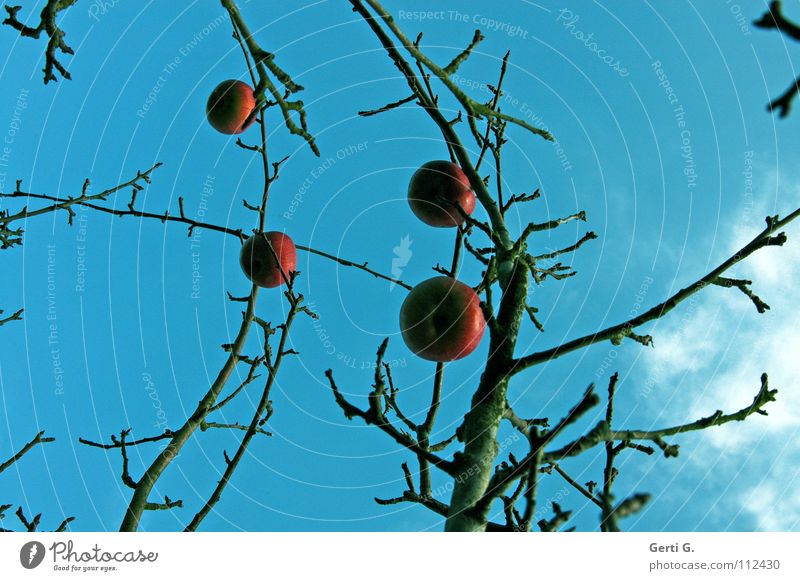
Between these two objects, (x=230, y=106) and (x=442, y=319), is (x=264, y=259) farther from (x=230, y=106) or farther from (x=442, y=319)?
(x=442, y=319)

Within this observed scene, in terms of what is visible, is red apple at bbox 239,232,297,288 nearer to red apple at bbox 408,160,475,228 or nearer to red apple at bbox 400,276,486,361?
red apple at bbox 408,160,475,228

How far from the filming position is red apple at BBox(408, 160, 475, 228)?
486 centimetres

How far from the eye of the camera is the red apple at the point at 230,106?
570 cm

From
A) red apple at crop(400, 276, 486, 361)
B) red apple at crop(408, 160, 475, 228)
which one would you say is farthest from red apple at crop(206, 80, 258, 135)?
red apple at crop(400, 276, 486, 361)

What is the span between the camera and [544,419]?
13.0 feet

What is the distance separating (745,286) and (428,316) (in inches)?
80.8

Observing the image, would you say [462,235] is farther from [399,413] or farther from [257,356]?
[257,356]
